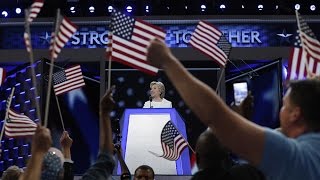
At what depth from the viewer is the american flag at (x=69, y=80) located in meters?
6.41

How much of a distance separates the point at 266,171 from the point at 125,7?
1188 centimetres

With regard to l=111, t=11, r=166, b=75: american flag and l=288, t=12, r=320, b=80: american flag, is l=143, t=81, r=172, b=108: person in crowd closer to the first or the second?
l=288, t=12, r=320, b=80: american flag

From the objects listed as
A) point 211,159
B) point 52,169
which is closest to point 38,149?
point 52,169

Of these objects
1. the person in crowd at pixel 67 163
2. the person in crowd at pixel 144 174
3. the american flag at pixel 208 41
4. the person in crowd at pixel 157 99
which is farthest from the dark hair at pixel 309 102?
the person in crowd at pixel 157 99

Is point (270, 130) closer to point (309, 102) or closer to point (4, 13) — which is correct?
point (309, 102)

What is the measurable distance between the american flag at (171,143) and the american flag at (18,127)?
1.55 m

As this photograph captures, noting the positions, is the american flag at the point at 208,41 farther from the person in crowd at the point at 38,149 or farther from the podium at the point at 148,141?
the person in crowd at the point at 38,149

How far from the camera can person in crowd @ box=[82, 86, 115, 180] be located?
6.73 ft

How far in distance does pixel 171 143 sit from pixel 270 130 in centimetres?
546

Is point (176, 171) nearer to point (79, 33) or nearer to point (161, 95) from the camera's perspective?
point (161, 95)

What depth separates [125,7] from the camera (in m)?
13.2

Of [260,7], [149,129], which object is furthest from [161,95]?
[260,7]

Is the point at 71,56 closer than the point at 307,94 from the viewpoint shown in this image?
No

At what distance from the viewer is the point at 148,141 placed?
7.76 meters
